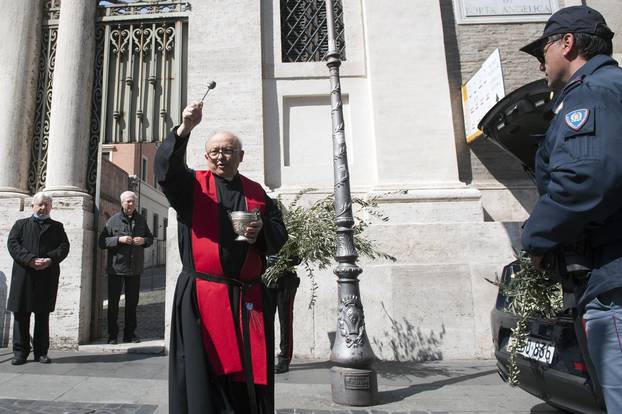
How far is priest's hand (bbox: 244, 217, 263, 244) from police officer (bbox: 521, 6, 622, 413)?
54.2 inches

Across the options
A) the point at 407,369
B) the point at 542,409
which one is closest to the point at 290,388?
the point at 407,369

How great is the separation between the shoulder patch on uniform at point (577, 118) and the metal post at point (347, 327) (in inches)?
115

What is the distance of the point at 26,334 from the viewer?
568 cm

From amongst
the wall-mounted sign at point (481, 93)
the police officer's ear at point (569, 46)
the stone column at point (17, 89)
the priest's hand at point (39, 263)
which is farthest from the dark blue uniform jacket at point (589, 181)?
the stone column at point (17, 89)

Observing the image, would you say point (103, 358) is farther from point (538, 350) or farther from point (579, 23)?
point (579, 23)

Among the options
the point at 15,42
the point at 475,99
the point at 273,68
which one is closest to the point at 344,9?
the point at 273,68

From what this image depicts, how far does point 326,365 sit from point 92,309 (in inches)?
158

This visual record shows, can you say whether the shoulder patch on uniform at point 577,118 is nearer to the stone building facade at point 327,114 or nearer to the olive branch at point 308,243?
the olive branch at point 308,243

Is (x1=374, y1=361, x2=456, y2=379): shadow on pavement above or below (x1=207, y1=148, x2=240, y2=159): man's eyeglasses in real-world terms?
below

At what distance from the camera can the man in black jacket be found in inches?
263

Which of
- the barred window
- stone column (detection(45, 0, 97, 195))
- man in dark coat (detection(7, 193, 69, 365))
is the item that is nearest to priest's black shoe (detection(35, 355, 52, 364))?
man in dark coat (detection(7, 193, 69, 365))

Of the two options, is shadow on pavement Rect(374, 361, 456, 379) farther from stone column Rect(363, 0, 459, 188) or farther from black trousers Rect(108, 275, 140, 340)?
black trousers Rect(108, 275, 140, 340)

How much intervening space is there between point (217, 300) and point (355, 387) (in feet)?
7.31

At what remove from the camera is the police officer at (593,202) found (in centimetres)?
157
